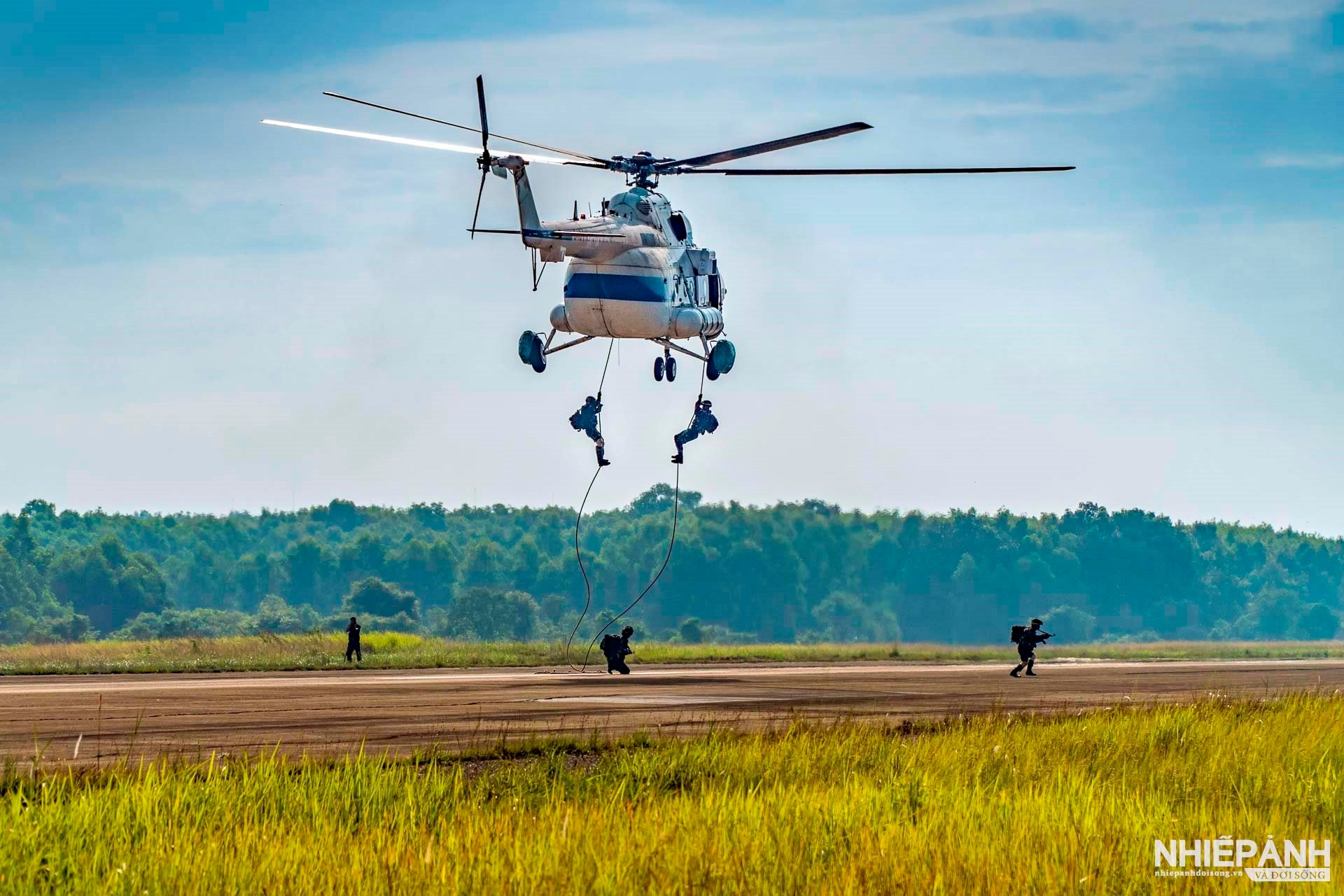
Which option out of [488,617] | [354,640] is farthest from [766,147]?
[488,617]

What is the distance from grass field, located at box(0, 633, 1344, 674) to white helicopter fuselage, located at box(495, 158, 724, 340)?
1196 cm

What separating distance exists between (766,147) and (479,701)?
16.4 m

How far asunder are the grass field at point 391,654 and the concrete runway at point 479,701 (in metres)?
4.00

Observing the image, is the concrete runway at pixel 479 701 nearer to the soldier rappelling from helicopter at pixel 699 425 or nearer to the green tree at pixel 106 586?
the soldier rappelling from helicopter at pixel 699 425

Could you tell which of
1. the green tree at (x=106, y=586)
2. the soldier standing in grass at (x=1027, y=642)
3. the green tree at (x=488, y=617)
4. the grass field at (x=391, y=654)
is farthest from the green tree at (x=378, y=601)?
the soldier standing in grass at (x=1027, y=642)

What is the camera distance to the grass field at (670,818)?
12.4 m

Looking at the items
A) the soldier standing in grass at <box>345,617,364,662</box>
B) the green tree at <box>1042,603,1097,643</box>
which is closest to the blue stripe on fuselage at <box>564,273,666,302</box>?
the soldier standing in grass at <box>345,617,364,662</box>

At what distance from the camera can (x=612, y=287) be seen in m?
44.1

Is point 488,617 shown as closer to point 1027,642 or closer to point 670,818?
point 1027,642

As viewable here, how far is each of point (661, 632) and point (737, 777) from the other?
545 feet

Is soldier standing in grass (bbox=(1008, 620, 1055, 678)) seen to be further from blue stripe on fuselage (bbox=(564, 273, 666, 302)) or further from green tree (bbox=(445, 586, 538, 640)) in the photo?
green tree (bbox=(445, 586, 538, 640))

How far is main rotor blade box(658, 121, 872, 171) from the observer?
3762 cm

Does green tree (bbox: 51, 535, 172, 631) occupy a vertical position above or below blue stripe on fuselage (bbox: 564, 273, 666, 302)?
below

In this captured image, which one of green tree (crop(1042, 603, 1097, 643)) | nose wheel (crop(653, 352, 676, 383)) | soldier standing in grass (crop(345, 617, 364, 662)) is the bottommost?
green tree (crop(1042, 603, 1097, 643))
